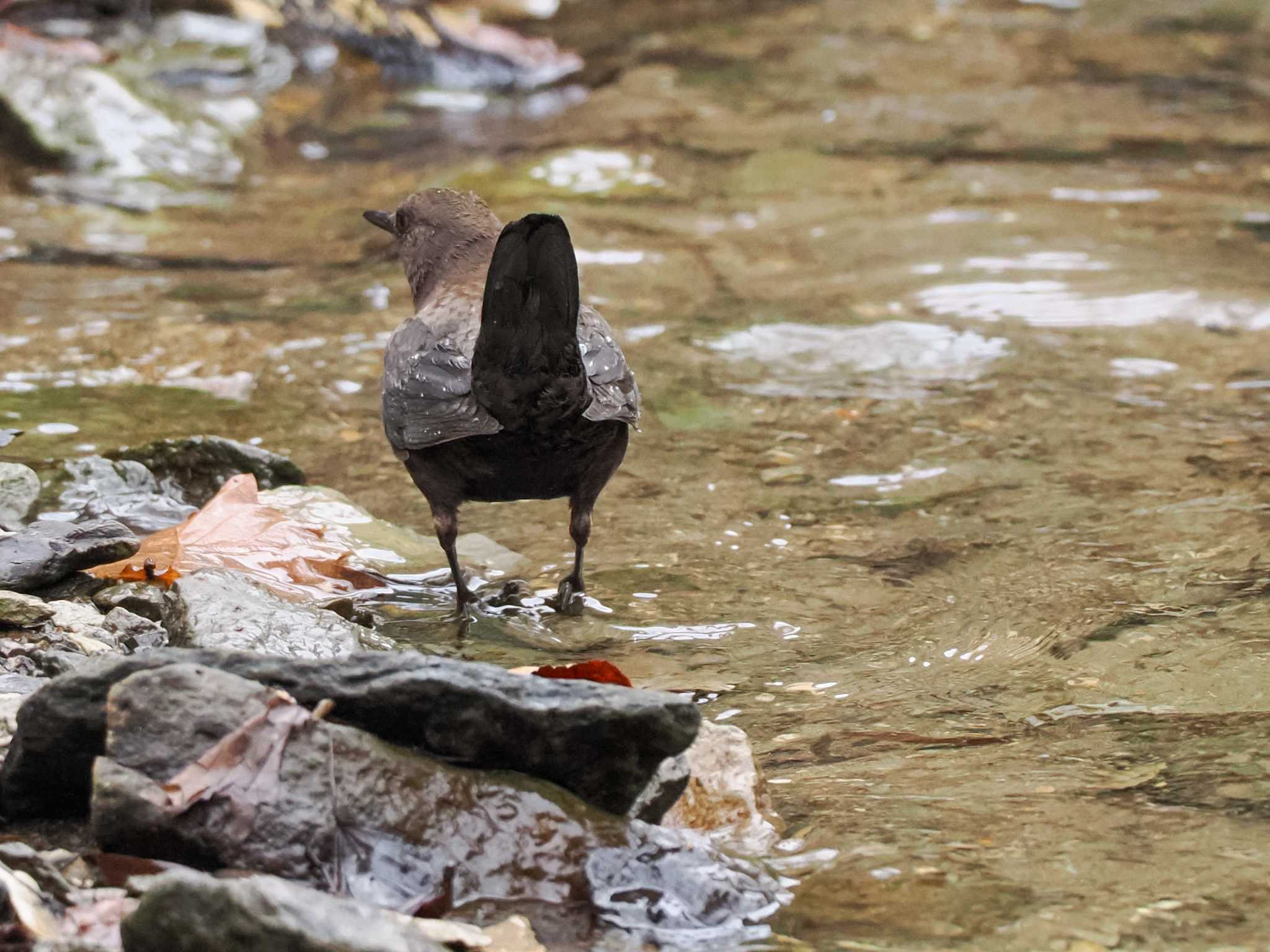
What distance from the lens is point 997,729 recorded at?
337 cm

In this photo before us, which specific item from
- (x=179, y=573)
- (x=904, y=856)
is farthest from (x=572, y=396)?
(x=904, y=856)

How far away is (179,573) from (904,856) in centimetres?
242

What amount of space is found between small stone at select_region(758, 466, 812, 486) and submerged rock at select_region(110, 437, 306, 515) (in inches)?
70.8

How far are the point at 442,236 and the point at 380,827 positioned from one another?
3287mm

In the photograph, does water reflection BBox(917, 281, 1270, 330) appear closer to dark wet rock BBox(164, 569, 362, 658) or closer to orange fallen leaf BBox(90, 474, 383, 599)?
orange fallen leaf BBox(90, 474, 383, 599)

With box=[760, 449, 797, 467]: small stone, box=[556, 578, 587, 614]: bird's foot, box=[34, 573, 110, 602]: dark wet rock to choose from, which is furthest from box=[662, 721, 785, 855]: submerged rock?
box=[760, 449, 797, 467]: small stone

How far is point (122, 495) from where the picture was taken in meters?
5.03

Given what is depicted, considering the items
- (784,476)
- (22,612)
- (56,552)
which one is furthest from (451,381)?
(784,476)

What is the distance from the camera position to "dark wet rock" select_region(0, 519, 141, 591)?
3.97m

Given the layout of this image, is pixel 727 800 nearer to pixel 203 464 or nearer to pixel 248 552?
pixel 248 552

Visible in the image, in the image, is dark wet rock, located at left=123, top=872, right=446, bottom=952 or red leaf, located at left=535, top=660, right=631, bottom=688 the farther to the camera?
red leaf, located at left=535, top=660, right=631, bottom=688

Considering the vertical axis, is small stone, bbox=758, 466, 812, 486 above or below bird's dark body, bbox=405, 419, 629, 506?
below

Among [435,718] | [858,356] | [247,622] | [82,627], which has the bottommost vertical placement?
[858,356]

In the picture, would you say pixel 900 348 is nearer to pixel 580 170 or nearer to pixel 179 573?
pixel 580 170
